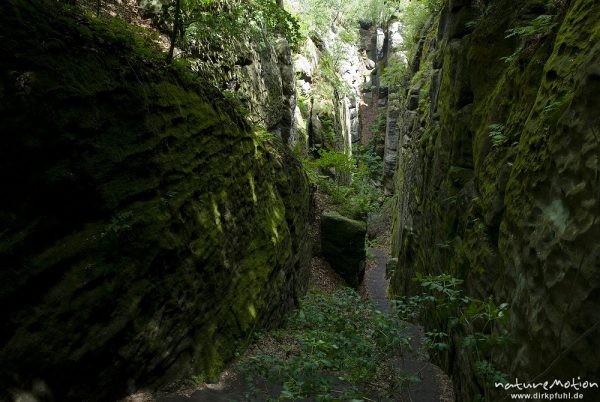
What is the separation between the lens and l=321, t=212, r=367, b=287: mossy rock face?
13.7 metres

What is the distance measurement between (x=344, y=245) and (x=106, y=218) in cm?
1067

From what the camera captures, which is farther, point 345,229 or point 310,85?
point 310,85

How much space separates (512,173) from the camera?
4.43 meters

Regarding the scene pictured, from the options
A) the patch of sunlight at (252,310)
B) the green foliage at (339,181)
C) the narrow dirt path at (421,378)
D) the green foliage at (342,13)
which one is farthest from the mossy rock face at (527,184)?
the green foliage at (342,13)

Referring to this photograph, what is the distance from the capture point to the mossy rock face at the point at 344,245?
539 inches

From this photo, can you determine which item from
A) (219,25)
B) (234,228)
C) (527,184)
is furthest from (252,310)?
(219,25)

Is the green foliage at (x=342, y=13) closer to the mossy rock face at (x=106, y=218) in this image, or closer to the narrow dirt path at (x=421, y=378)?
the mossy rock face at (x=106, y=218)

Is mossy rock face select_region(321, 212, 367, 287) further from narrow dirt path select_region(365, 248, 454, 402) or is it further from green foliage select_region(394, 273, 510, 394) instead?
green foliage select_region(394, 273, 510, 394)

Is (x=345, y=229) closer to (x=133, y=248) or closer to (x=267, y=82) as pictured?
(x=267, y=82)

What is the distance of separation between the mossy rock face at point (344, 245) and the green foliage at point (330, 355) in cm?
587

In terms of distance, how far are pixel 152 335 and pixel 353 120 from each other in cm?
3295

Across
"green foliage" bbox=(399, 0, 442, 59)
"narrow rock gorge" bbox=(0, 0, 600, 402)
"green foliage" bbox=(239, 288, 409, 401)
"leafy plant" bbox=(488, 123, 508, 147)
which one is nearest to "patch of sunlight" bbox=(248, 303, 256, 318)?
"narrow rock gorge" bbox=(0, 0, 600, 402)

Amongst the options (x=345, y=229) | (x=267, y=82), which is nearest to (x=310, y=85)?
(x=267, y=82)

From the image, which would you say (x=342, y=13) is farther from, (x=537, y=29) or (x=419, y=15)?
(x=537, y=29)
